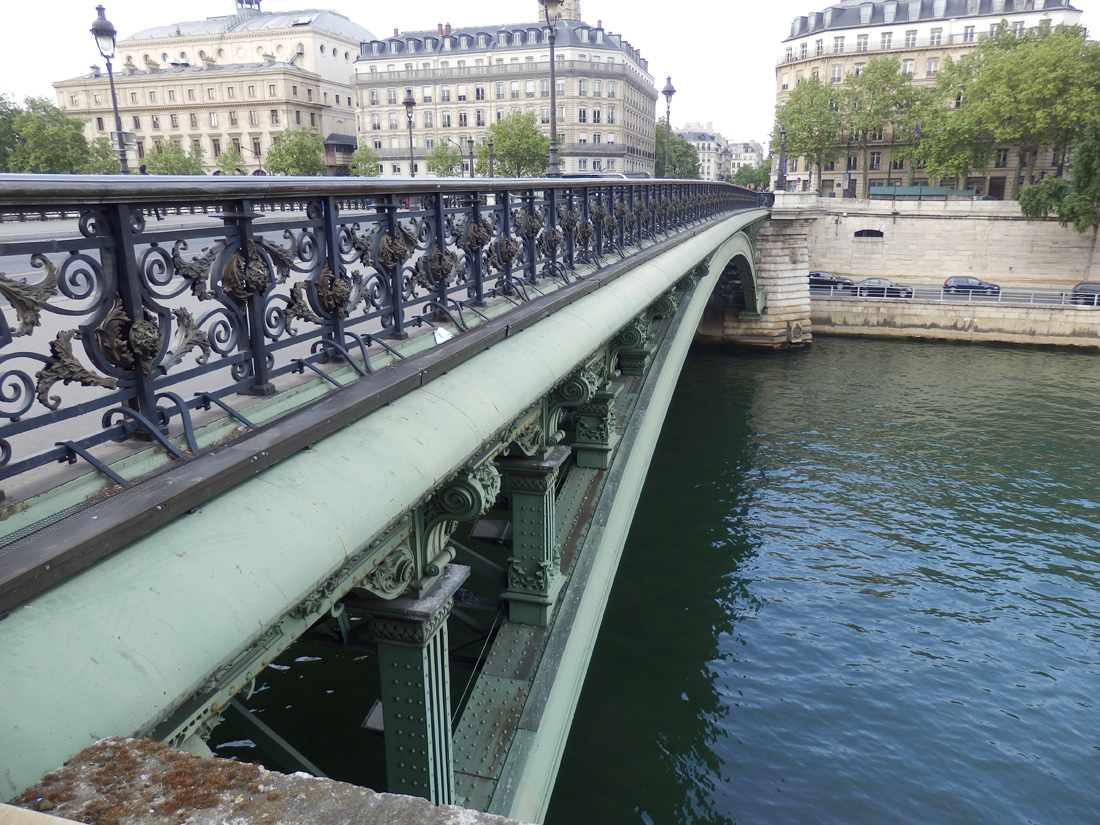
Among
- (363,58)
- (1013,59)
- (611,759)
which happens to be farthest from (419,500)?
(363,58)

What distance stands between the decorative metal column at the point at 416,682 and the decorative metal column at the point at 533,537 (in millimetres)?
2093

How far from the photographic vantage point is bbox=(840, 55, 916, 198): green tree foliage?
2506 inches

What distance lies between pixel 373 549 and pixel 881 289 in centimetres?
4079

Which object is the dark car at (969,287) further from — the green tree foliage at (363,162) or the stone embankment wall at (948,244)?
the green tree foliage at (363,162)

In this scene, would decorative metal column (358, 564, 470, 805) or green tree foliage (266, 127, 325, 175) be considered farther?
green tree foliage (266, 127, 325, 175)

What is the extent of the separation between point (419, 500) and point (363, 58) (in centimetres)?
8908

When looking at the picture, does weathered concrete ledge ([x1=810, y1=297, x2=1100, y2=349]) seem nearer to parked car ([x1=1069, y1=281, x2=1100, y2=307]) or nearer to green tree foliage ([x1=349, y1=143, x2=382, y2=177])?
parked car ([x1=1069, y1=281, x2=1100, y2=307])

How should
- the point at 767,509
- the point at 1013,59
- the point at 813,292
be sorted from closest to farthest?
the point at 767,509 → the point at 813,292 → the point at 1013,59

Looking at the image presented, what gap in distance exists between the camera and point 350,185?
3801mm

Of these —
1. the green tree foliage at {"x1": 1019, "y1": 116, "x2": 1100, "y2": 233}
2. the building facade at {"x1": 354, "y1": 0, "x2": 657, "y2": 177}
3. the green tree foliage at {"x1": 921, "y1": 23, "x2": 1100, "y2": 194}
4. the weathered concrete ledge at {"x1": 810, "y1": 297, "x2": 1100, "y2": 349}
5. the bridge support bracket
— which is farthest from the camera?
the building facade at {"x1": 354, "y1": 0, "x2": 657, "y2": 177}

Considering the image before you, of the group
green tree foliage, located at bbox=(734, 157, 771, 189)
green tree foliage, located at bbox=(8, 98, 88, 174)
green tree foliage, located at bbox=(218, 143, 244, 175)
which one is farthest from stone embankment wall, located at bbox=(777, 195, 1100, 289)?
green tree foliage, located at bbox=(734, 157, 771, 189)

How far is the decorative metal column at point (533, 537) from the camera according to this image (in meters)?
6.70

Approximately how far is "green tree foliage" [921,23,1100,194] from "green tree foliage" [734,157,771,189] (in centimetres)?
5097

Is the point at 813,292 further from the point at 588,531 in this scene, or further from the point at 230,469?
the point at 230,469
